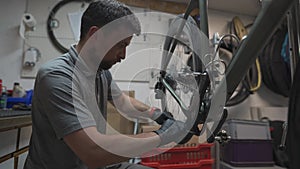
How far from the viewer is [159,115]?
78cm

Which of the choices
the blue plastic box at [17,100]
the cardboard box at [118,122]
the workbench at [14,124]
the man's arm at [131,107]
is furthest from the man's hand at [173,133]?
the blue plastic box at [17,100]

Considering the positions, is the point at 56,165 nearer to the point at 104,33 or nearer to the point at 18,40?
the point at 104,33

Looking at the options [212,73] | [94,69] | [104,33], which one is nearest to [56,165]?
[94,69]

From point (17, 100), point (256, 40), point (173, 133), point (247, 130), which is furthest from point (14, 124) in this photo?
point (247, 130)

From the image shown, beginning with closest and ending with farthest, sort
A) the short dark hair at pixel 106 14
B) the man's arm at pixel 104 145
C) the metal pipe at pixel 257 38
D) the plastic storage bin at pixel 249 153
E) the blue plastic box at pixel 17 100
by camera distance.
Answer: the metal pipe at pixel 257 38
the man's arm at pixel 104 145
the short dark hair at pixel 106 14
the blue plastic box at pixel 17 100
the plastic storage bin at pixel 249 153

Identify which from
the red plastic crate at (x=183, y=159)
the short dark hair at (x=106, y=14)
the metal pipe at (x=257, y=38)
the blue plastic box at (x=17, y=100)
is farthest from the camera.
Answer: the blue plastic box at (x=17, y=100)

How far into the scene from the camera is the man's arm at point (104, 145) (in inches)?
21.9

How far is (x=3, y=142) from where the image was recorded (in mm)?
871

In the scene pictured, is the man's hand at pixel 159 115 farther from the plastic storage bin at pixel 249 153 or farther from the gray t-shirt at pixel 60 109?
the plastic storage bin at pixel 249 153

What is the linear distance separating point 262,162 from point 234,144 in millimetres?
323

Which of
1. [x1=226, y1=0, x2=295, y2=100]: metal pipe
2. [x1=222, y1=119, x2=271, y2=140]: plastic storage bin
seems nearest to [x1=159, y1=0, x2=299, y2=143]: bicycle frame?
[x1=226, y1=0, x2=295, y2=100]: metal pipe

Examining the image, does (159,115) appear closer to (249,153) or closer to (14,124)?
(14,124)

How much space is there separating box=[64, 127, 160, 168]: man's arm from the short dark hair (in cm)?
36

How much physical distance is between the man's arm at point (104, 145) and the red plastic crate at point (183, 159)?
29.0 inches
